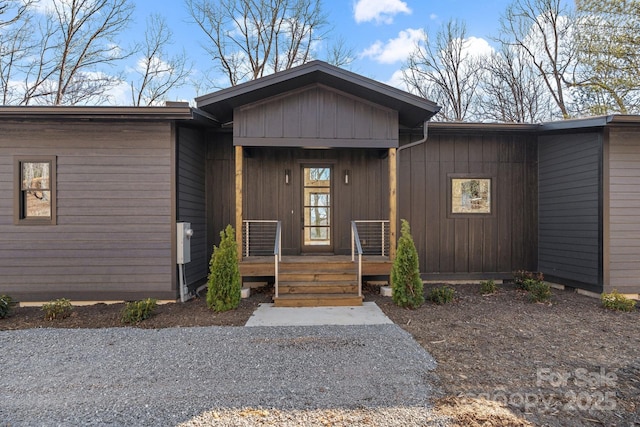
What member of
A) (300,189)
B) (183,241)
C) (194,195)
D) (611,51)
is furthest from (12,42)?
(611,51)

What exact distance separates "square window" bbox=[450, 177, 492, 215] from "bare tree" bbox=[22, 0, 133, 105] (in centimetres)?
1467

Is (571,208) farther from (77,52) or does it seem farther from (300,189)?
(77,52)

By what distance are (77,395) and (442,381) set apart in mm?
2878

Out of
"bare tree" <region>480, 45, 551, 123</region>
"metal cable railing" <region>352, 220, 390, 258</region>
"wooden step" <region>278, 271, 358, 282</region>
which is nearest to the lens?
"wooden step" <region>278, 271, 358, 282</region>

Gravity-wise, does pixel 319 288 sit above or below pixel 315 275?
below

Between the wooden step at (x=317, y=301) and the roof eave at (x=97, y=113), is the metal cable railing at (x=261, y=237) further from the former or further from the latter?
the roof eave at (x=97, y=113)

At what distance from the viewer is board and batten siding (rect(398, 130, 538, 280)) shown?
704 centimetres

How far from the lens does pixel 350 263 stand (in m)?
5.87

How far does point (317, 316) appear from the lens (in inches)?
186

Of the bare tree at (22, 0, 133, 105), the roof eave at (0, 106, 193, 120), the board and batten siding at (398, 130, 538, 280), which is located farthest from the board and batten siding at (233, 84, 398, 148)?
the bare tree at (22, 0, 133, 105)

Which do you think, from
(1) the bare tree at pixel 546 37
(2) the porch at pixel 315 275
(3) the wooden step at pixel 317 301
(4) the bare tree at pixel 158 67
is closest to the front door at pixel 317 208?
(2) the porch at pixel 315 275

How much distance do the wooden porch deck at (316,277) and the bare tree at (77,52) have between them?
43.2ft

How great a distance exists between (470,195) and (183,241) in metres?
5.67

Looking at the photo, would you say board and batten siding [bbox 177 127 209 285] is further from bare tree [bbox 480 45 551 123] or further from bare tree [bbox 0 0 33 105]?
bare tree [bbox 480 45 551 123]
